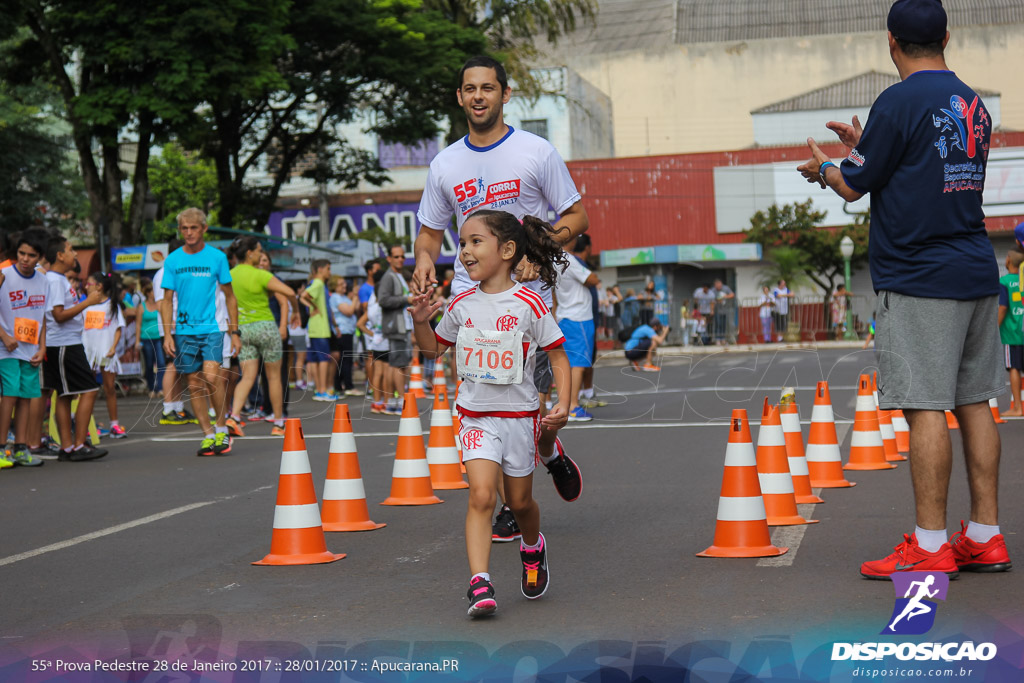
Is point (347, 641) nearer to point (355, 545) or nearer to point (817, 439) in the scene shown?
point (355, 545)

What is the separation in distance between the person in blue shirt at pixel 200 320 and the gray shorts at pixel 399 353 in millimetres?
5391

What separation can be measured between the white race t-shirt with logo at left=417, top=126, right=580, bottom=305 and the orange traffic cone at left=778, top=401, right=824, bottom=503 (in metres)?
2.38

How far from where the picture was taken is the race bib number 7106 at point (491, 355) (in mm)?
5070

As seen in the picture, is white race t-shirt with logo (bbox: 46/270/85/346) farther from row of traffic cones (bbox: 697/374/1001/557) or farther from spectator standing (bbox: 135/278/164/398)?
row of traffic cones (bbox: 697/374/1001/557)

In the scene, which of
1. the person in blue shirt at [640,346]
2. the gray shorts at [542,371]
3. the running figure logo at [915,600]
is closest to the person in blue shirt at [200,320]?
the gray shorts at [542,371]

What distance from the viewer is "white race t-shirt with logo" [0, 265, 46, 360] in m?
11.1

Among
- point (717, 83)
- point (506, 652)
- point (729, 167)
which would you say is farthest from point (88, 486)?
point (717, 83)

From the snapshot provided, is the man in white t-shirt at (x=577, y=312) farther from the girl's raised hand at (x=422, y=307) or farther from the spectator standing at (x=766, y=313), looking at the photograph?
the spectator standing at (x=766, y=313)

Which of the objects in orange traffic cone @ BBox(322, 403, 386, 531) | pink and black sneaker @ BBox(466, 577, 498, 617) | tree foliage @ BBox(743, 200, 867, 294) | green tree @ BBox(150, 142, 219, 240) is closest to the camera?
pink and black sneaker @ BBox(466, 577, 498, 617)

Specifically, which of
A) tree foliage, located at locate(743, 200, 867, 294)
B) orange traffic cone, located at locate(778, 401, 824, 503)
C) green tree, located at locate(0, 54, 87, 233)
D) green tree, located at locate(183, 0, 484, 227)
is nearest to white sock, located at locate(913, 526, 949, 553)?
orange traffic cone, located at locate(778, 401, 824, 503)

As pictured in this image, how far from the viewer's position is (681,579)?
5426 millimetres

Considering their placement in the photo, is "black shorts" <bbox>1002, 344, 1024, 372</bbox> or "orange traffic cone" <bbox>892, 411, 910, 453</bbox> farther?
"black shorts" <bbox>1002, 344, 1024, 372</bbox>

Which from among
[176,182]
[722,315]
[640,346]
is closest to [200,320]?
[640,346]

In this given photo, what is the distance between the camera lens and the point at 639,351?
24469 mm
